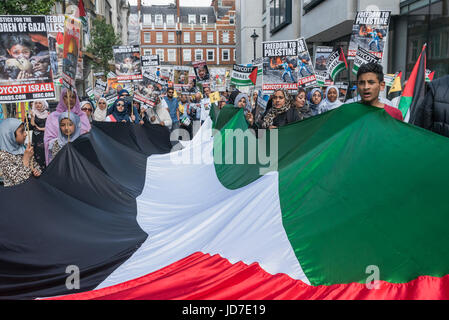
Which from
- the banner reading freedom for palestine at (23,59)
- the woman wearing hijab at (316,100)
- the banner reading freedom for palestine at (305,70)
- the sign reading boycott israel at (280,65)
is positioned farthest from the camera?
the woman wearing hijab at (316,100)

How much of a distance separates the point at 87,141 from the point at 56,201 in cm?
314

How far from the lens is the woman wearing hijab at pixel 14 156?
6.11m

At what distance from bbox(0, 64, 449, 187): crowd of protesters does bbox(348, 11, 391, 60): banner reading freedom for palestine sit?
5.56 feet

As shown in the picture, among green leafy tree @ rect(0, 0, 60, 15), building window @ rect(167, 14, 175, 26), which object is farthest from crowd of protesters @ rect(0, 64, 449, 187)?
building window @ rect(167, 14, 175, 26)

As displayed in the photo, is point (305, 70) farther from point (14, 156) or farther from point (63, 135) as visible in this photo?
point (14, 156)

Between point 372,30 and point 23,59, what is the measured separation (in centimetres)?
680

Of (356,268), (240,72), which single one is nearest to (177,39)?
(240,72)

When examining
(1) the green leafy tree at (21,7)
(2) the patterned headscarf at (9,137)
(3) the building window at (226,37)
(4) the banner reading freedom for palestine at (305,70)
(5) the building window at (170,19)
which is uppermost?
(5) the building window at (170,19)

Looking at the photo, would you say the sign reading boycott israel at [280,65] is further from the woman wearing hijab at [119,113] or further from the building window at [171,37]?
the building window at [171,37]

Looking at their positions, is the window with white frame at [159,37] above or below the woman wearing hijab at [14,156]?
above

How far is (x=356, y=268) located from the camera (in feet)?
9.36

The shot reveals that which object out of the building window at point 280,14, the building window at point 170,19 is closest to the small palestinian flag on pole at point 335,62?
the building window at point 280,14

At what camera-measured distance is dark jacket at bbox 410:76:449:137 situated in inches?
157

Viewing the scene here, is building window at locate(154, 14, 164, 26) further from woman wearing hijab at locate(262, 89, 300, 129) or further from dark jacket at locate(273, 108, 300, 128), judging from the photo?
dark jacket at locate(273, 108, 300, 128)
